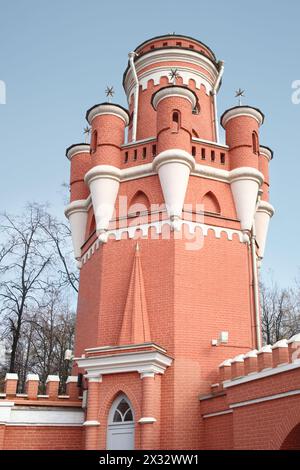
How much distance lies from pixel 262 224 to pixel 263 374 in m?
8.54

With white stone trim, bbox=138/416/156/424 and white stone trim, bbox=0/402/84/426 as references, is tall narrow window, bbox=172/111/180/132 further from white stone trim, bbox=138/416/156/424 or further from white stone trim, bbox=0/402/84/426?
white stone trim, bbox=0/402/84/426

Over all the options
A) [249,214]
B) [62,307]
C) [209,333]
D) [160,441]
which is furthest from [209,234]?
[62,307]

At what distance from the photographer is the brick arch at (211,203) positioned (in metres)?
16.7

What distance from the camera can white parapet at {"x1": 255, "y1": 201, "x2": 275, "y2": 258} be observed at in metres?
18.6

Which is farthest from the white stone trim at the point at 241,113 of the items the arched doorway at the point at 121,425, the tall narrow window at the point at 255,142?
the arched doorway at the point at 121,425

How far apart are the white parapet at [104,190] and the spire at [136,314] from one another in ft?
6.19

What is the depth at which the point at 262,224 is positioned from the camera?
18.8 m

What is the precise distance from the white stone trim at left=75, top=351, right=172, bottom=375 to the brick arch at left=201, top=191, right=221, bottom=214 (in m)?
4.89

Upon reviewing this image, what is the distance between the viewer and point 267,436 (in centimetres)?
1065

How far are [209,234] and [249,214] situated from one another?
5.05ft

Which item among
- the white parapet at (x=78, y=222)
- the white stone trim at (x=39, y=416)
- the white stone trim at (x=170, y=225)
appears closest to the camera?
the white stone trim at (x=39, y=416)

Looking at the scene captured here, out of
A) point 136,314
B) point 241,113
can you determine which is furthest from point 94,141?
point 136,314

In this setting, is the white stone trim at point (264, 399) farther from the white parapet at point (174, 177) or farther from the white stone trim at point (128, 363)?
the white parapet at point (174, 177)
